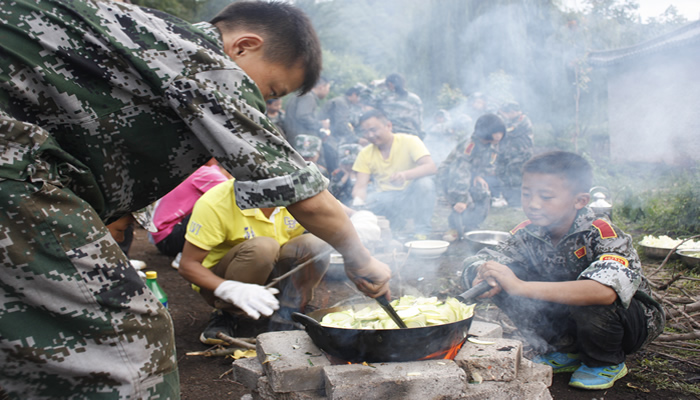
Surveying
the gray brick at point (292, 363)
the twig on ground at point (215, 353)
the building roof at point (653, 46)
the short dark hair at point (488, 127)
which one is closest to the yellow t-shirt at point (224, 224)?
the twig on ground at point (215, 353)

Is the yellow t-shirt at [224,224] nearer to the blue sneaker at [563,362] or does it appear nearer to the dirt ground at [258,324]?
the dirt ground at [258,324]

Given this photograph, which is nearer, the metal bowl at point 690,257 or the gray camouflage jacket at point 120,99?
the gray camouflage jacket at point 120,99

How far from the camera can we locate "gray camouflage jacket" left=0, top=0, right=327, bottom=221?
1300 mm

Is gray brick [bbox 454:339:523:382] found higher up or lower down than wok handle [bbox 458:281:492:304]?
lower down

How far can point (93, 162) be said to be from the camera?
143 centimetres

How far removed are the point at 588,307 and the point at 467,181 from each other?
458cm

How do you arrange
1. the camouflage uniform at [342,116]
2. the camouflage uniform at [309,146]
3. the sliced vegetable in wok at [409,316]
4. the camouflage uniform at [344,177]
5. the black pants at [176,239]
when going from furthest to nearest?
the camouflage uniform at [342,116] → the camouflage uniform at [344,177] → the camouflage uniform at [309,146] → the black pants at [176,239] → the sliced vegetable in wok at [409,316]

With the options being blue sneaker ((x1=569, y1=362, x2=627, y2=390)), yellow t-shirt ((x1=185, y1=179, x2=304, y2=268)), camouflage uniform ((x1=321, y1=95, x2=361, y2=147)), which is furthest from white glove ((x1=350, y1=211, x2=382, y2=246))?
camouflage uniform ((x1=321, y1=95, x2=361, y2=147))

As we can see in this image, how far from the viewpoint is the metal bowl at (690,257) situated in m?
4.16

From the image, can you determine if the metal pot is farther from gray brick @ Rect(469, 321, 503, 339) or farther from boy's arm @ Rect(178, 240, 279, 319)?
Answer: boy's arm @ Rect(178, 240, 279, 319)

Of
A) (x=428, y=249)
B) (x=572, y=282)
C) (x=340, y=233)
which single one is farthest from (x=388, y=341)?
(x=428, y=249)

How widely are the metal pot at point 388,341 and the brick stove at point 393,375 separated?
5 centimetres

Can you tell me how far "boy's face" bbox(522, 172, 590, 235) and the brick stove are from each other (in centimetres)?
77

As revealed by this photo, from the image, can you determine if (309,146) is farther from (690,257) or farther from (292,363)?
(292,363)
